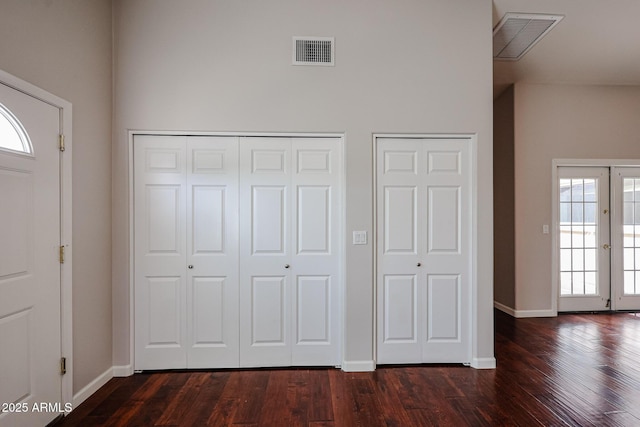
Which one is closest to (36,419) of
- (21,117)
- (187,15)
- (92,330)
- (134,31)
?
(92,330)

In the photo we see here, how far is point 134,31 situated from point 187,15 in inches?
18.9

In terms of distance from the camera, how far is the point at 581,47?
11.3ft

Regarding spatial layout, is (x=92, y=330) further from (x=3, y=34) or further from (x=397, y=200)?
(x=397, y=200)

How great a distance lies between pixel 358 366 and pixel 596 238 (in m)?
4.02

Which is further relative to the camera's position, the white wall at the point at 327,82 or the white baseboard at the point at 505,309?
the white baseboard at the point at 505,309

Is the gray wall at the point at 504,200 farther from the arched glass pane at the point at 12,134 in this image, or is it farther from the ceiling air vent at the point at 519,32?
the arched glass pane at the point at 12,134

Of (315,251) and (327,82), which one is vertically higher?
(327,82)

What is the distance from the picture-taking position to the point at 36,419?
6.26 ft

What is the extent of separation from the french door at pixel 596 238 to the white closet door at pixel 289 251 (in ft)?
11.7

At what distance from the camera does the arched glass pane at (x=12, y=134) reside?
1.72 m

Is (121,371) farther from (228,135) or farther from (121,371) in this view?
(228,135)

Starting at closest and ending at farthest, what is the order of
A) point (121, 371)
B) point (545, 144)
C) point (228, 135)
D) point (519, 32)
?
point (121, 371)
point (228, 135)
point (519, 32)
point (545, 144)

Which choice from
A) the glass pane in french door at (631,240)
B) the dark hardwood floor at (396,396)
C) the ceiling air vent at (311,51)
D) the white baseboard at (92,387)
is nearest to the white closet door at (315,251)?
the dark hardwood floor at (396,396)

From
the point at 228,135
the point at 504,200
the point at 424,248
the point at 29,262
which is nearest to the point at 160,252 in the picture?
the point at 29,262
